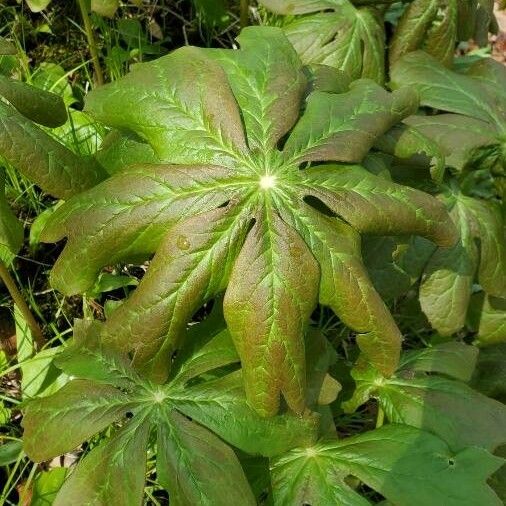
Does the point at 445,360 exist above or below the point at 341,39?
below

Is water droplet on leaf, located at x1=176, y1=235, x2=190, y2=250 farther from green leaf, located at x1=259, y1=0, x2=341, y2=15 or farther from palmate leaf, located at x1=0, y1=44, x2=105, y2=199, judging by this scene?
green leaf, located at x1=259, y1=0, x2=341, y2=15

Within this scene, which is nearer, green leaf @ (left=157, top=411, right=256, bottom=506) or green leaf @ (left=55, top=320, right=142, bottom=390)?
green leaf @ (left=157, top=411, right=256, bottom=506)

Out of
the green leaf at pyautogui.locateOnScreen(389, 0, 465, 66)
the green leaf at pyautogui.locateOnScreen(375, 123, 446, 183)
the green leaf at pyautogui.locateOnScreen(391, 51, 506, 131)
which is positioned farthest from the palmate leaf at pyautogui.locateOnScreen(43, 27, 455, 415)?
the green leaf at pyautogui.locateOnScreen(389, 0, 465, 66)

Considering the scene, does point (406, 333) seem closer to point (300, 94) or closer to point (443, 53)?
point (443, 53)

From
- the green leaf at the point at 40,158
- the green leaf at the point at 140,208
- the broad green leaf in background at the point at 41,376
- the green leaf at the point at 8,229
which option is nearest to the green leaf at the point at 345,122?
the green leaf at the point at 140,208

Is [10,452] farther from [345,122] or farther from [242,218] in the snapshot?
[345,122]

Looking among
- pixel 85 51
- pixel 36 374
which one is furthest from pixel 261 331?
pixel 85 51

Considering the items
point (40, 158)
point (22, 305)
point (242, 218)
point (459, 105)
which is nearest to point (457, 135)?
point (459, 105)
